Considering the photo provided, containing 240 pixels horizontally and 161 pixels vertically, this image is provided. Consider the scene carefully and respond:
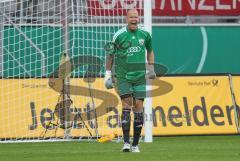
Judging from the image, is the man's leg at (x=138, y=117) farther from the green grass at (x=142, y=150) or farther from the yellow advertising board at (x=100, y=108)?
the yellow advertising board at (x=100, y=108)

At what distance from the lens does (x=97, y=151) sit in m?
11.9

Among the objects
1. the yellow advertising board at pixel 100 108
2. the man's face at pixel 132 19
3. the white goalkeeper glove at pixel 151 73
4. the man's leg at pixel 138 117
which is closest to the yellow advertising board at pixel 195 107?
the yellow advertising board at pixel 100 108

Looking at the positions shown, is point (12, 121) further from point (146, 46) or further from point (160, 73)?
point (146, 46)

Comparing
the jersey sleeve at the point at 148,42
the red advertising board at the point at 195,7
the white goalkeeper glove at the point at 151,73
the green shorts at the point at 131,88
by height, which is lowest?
the green shorts at the point at 131,88

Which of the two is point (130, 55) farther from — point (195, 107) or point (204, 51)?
point (204, 51)

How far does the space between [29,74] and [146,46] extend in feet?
17.4

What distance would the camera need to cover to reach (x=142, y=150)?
12047 millimetres

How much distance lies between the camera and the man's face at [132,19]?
11539 mm

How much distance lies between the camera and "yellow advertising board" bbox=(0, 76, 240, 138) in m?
15.5

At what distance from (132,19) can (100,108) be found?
427 centimetres

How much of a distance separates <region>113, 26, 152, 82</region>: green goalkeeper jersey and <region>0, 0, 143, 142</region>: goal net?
352 cm

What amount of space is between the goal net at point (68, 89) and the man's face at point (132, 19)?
144 inches

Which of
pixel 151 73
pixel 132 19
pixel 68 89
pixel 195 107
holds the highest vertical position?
pixel 132 19

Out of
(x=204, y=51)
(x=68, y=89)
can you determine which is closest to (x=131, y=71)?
(x=68, y=89)
